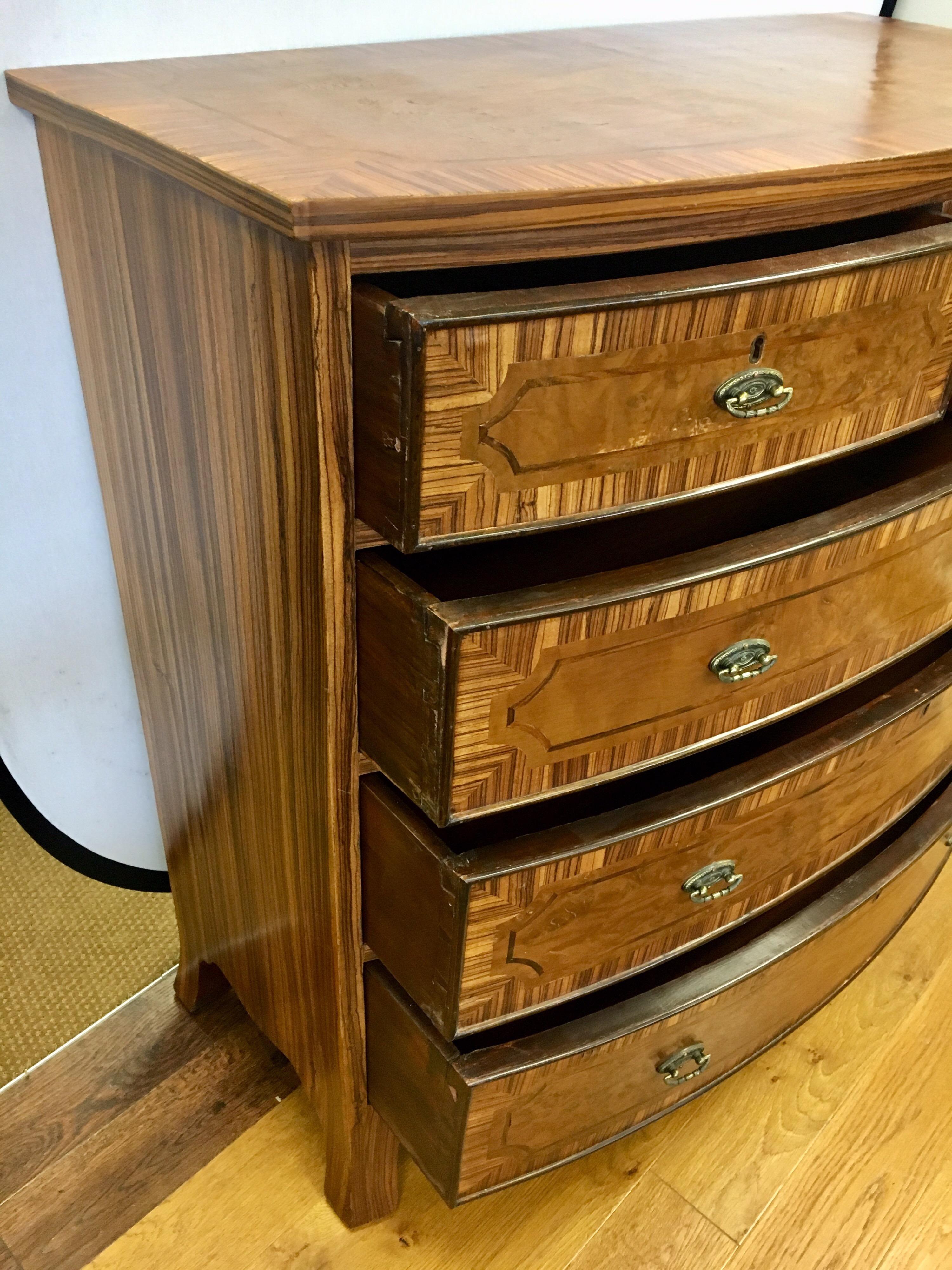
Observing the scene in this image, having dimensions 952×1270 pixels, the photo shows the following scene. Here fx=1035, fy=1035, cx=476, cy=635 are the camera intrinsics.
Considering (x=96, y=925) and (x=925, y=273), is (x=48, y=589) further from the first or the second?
(x=925, y=273)

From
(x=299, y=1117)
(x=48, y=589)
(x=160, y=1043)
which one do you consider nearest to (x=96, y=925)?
(x=160, y=1043)

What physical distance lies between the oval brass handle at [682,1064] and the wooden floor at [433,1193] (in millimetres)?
181

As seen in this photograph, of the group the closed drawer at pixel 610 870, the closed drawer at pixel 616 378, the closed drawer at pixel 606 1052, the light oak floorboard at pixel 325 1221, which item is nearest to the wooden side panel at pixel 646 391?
the closed drawer at pixel 616 378

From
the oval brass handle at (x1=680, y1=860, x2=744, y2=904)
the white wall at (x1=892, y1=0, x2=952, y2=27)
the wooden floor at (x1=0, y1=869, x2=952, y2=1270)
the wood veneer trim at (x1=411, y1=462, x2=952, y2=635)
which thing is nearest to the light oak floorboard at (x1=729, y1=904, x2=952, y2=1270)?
A: the wooden floor at (x1=0, y1=869, x2=952, y2=1270)

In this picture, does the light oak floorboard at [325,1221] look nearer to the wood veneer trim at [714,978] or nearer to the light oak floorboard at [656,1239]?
the light oak floorboard at [656,1239]

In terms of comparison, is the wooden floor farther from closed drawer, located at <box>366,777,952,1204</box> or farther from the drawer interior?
the drawer interior

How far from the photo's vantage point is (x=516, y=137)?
521 millimetres

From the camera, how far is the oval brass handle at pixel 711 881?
2.24ft

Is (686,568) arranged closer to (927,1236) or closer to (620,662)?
(620,662)

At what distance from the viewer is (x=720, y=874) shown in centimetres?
70

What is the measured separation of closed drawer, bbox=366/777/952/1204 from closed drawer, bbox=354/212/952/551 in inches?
14.0

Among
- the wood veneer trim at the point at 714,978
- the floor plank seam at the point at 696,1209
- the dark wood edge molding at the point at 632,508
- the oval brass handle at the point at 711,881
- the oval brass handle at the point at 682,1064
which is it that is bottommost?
the floor plank seam at the point at 696,1209

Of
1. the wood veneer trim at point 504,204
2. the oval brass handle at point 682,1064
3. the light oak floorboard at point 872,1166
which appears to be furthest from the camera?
the light oak floorboard at point 872,1166

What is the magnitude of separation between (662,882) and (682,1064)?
8.2 inches
